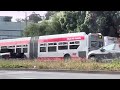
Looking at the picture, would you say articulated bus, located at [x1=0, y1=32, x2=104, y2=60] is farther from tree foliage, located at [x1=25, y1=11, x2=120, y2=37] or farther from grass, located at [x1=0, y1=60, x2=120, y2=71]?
grass, located at [x1=0, y1=60, x2=120, y2=71]

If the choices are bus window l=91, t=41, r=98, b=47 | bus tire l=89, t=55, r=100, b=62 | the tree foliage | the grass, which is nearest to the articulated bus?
bus window l=91, t=41, r=98, b=47

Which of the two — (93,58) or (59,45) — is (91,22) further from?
(93,58)

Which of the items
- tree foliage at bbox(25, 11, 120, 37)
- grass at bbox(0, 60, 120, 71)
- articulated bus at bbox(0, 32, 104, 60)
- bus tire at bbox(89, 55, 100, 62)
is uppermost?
tree foliage at bbox(25, 11, 120, 37)

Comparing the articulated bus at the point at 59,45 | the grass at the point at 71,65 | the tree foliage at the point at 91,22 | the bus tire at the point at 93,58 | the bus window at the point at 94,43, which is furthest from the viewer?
the tree foliage at the point at 91,22

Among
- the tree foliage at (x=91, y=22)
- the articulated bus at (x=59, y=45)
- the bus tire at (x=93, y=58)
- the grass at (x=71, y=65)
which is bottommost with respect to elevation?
the grass at (x=71, y=65)

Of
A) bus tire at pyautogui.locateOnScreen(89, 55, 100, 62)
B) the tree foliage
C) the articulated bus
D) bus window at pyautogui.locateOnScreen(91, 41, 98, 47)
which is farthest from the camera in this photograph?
the tree foliage

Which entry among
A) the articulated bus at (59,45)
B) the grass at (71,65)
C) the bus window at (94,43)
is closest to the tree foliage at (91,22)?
the articulated bus at (59,45)

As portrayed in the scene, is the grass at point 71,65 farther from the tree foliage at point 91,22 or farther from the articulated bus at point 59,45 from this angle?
the tree foliage at point 91,22

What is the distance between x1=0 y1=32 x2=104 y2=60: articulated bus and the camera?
1080 inches

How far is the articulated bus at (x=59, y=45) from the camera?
27.4 m

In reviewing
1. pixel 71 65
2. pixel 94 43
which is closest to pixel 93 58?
pixel 71 65
